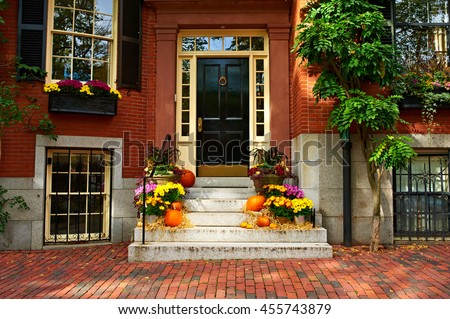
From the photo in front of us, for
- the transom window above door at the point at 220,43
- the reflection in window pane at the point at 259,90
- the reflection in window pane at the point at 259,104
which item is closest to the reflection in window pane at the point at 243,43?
the transom window above door at the point at 220,43

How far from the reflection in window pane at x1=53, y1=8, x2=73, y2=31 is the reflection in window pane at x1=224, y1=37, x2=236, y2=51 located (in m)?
2.81

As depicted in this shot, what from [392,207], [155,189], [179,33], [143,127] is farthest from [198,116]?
[392,207]


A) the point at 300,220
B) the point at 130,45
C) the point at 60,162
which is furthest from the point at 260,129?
the point at 60,162

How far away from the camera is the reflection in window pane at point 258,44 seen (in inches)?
269

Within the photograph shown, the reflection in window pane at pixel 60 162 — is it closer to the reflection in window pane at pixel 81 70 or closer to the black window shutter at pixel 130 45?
the reflection in window pane at pixel 81 70

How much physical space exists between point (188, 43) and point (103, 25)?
1592mm

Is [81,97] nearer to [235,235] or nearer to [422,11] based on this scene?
[235,235]

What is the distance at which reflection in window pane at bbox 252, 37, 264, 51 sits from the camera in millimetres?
6836

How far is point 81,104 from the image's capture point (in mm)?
5691

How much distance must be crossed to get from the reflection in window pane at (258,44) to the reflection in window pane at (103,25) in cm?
270

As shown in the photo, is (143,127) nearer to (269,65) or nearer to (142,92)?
(142,92)

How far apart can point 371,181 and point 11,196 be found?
561 cm

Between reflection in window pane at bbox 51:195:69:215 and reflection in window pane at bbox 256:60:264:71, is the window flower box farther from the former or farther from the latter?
reflection in window pane at bbox 256:60:264:71

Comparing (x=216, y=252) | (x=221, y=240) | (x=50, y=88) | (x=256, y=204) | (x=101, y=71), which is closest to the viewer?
(x=216, y=252)
